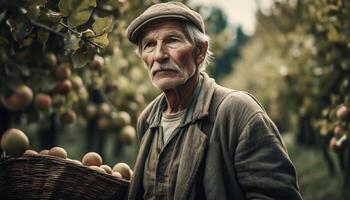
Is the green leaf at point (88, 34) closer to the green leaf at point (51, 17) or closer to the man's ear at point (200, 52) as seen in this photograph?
the green leaf at point (51, 17)

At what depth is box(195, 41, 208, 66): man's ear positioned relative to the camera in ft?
11.1

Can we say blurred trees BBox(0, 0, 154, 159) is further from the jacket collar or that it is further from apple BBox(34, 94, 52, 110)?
the jacket collar

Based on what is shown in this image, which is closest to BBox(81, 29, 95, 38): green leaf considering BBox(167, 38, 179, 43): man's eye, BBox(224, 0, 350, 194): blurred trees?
BBox(167, 38, 179, 43): man's eye

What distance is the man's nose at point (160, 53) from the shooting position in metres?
3.25

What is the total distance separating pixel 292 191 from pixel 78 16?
1.43 metres

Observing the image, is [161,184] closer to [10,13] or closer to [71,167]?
[71,167]

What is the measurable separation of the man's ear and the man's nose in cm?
22

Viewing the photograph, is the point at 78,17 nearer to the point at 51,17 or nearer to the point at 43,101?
the point at 51,17

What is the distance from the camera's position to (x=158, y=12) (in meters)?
3.22

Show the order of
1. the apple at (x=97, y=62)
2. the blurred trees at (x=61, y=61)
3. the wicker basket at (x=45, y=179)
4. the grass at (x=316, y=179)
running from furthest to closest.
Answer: the grass at (x=316, y=179) → the apple at (x=97, y=62) → the wicker basket at (x=45, y=179) → the blurred trees at (x=61, y=61)

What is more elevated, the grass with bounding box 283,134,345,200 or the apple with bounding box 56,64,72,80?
the apple with bounding box 56,64,72,80

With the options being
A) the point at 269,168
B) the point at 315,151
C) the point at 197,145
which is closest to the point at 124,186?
the point at 197,145

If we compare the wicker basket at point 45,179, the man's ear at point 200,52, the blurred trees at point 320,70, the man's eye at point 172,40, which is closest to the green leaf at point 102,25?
the man's eye at point 172,40

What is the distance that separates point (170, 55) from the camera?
3.27 m
